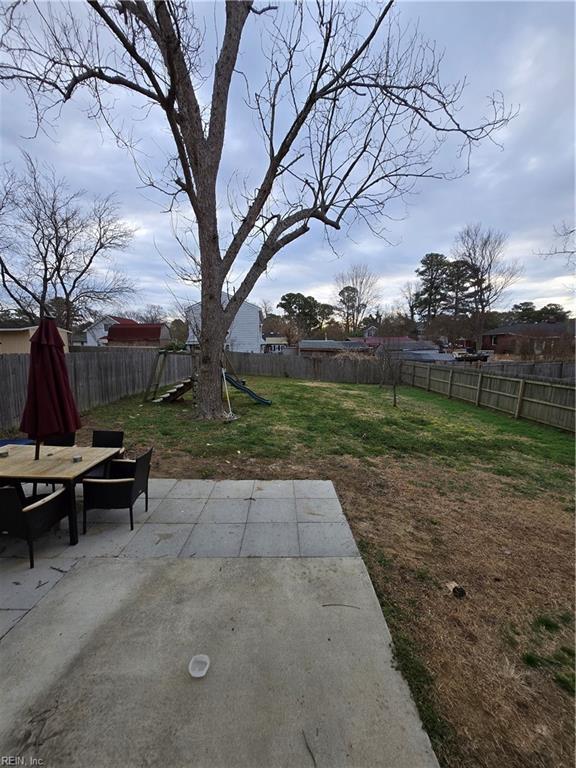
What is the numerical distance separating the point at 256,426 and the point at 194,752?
618cm

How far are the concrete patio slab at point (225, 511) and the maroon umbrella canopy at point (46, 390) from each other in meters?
1.59

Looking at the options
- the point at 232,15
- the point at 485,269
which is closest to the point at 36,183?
the point at 232,15

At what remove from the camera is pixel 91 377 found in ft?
31.7

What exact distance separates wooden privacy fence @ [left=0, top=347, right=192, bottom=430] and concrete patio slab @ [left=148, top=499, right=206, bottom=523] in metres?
5.05

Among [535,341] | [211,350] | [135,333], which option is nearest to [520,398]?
[211,350]

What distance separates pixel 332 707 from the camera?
5.23 feet

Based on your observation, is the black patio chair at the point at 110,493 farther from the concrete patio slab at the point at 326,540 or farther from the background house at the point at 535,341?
the background house at the point at 535,341

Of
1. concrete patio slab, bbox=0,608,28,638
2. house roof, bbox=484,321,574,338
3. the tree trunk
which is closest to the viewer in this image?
concrete patio slab, bbox=0,608,28,638

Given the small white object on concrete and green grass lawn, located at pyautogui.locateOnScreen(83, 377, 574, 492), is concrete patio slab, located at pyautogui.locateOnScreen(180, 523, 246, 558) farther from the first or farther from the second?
green grass lawn, located at pyautogui.locateOnScreen(83, 377, 574, 492)

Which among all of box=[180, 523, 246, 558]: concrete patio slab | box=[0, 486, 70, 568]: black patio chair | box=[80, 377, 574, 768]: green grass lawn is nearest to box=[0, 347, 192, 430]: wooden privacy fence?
box=[80, 377, 574, 768]: green grass lawn

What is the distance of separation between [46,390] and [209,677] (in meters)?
2.61

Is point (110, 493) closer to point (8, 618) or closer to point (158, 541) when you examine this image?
point (158, 541)

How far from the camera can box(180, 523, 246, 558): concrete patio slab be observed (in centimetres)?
283

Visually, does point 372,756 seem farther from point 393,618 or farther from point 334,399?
point 334,399
